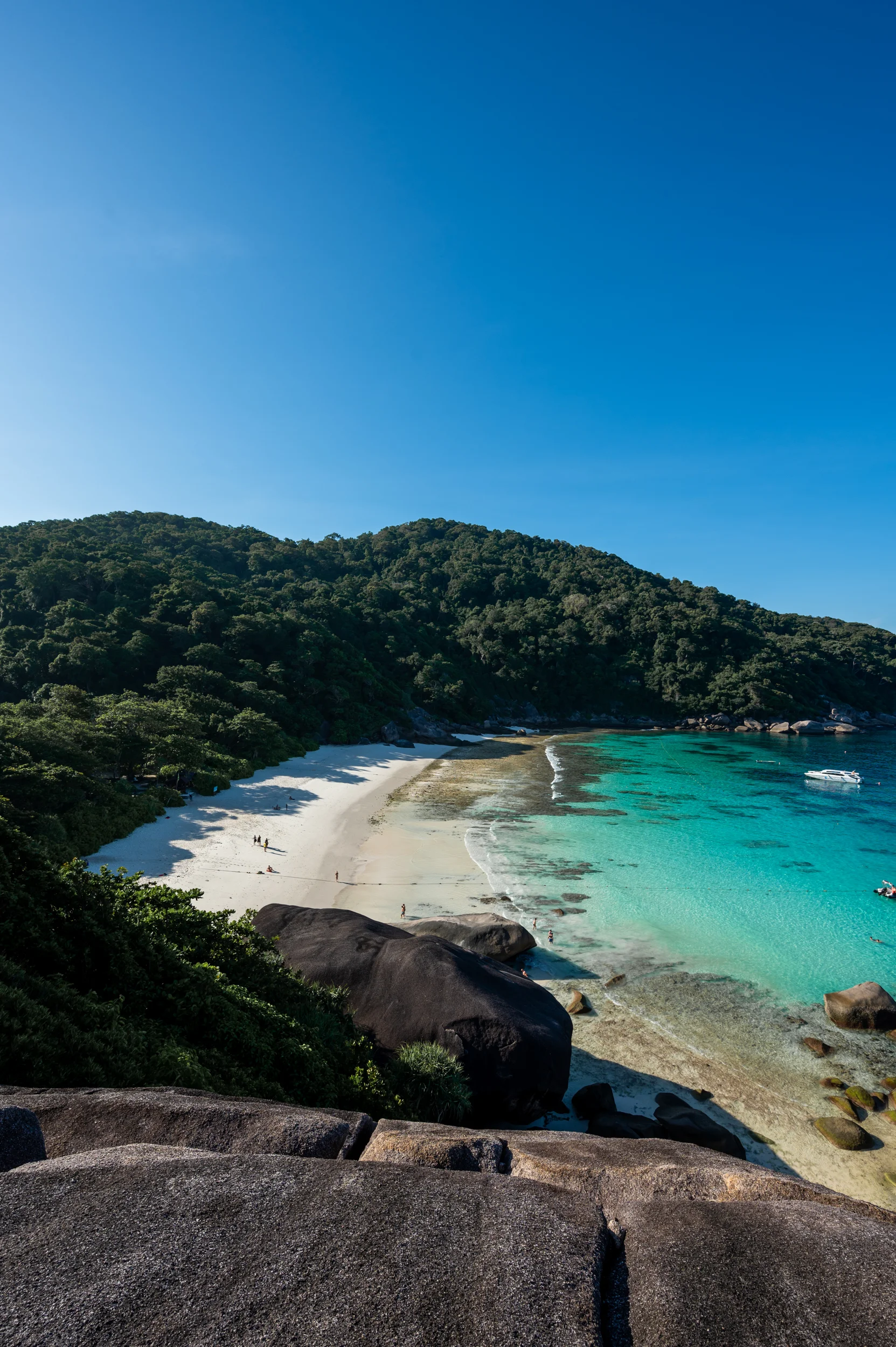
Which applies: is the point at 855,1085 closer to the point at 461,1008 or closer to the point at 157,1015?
the point at 461,1008

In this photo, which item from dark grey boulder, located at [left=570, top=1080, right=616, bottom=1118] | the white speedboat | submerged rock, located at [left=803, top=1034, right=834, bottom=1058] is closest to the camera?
dark grey boulder, located at [left=570, top=1080, right=616, bottom=1118]

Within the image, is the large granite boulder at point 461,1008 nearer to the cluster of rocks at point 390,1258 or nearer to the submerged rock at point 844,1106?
the submerged rock at point 844,1106

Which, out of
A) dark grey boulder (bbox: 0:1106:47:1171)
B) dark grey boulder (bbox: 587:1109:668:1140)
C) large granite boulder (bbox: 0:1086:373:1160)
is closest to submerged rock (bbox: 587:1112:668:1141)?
dark grey boulder (bbox: 587:1109:668:1140)

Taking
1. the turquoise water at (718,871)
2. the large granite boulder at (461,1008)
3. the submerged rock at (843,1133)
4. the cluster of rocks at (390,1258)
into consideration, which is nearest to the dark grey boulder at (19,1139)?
the cluster of rocks at (390,1258)

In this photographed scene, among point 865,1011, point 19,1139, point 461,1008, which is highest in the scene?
point 19,1139

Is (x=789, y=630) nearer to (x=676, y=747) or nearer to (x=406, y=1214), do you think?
(x=676, y=747)

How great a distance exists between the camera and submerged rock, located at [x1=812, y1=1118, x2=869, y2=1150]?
476 inches

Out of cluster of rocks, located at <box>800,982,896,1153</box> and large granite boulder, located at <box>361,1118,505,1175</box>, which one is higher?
large granite boulder, located at <box>361,1118,505,1175</box>

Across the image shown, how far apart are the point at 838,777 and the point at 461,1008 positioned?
54.0 meters

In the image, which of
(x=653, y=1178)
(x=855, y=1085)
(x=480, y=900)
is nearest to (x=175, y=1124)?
(x=653, y=1178)

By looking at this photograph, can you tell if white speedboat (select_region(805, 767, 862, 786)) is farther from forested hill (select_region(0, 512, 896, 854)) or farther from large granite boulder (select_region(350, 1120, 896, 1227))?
large granite boulder (select_region(350, 1120, 896, 1227))

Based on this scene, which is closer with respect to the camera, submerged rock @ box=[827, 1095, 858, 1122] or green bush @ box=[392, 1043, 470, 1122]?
green bush @ box=[392, 1043, 470, 1122]

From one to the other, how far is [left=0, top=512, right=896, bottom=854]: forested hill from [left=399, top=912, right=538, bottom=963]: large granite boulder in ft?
50.2

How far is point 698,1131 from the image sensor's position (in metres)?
11.3
